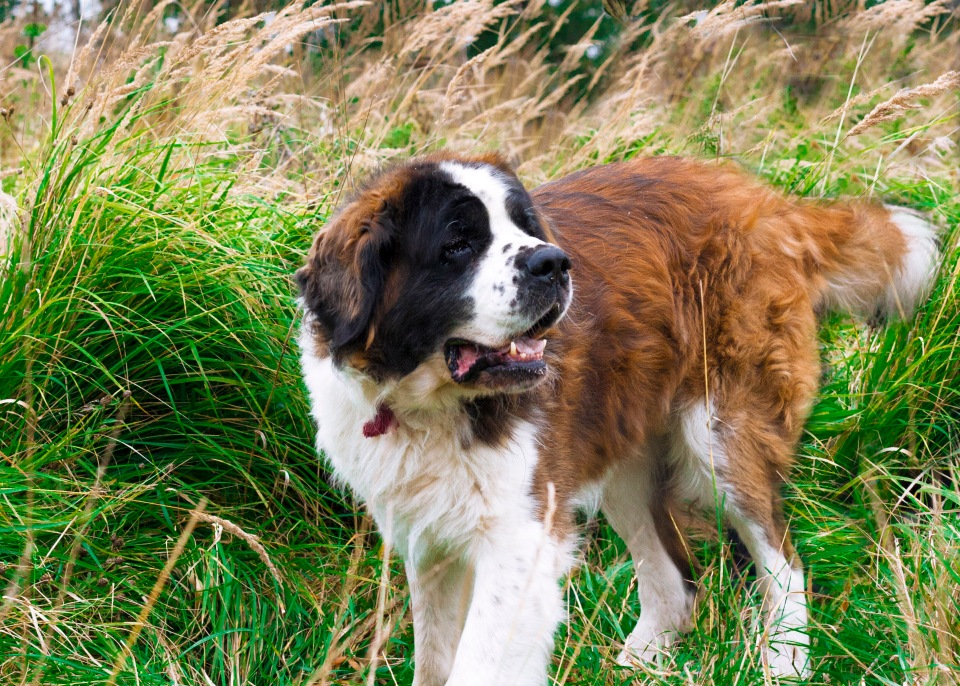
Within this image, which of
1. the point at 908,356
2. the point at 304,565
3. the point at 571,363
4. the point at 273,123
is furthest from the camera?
the point at 273,123

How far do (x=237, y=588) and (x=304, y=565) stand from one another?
291mm

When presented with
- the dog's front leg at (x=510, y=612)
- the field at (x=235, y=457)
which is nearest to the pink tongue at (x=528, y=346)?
the dog's front leg at (x=510, y=612)

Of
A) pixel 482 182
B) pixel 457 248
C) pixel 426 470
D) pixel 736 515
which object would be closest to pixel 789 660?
pixel 736 515

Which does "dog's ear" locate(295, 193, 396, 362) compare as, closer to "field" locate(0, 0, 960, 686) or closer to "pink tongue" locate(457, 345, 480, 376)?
"pink tongue" locate(457, 345, 480, 376)

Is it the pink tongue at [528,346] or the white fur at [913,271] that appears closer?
the pink tongue at [528,346]

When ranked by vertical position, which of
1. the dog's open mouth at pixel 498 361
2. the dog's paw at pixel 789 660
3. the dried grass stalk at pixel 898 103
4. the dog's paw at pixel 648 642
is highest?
the dog's open mouth at pixel 498 361

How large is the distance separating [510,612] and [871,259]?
2078 millimetres

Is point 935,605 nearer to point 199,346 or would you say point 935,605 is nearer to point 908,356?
point 908,356

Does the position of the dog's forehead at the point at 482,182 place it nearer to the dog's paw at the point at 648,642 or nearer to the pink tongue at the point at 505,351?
the pink tongue at the point at 505,351

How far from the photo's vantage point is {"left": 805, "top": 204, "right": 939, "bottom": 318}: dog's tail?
148 inches

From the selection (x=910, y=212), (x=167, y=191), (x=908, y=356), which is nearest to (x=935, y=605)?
(x=908, y=356)

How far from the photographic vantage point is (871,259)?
3818mm

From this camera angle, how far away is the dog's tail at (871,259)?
3.76m

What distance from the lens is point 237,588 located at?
10.7 feet
